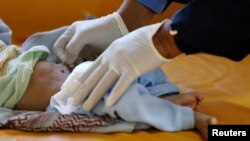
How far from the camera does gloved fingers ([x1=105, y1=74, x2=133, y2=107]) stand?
76 centimetres

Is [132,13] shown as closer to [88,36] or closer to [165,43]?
[88,36]

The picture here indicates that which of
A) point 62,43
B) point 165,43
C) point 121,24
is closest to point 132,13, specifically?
point 121,24

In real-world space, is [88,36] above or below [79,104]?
above

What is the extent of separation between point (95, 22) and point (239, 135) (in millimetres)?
439

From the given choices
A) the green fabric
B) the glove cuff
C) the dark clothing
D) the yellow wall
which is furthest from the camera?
the yellow wall

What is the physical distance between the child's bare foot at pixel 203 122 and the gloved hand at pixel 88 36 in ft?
0.96

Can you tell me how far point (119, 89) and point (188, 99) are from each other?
0.20 m

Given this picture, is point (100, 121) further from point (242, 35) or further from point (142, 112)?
point (242, 35)

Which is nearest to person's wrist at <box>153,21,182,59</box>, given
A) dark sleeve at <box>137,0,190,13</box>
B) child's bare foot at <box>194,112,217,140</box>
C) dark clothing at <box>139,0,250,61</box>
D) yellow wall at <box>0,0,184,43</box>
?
dark clothing at <box>139,0,250,61</box>

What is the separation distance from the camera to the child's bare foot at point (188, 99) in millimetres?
904

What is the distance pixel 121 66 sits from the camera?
76 cm

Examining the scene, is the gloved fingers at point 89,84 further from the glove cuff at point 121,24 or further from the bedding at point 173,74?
the glove cuff at point 121,24

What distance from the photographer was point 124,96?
79cm

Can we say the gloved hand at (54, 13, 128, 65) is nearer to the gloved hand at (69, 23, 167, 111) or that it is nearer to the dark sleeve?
the dark sleeve
